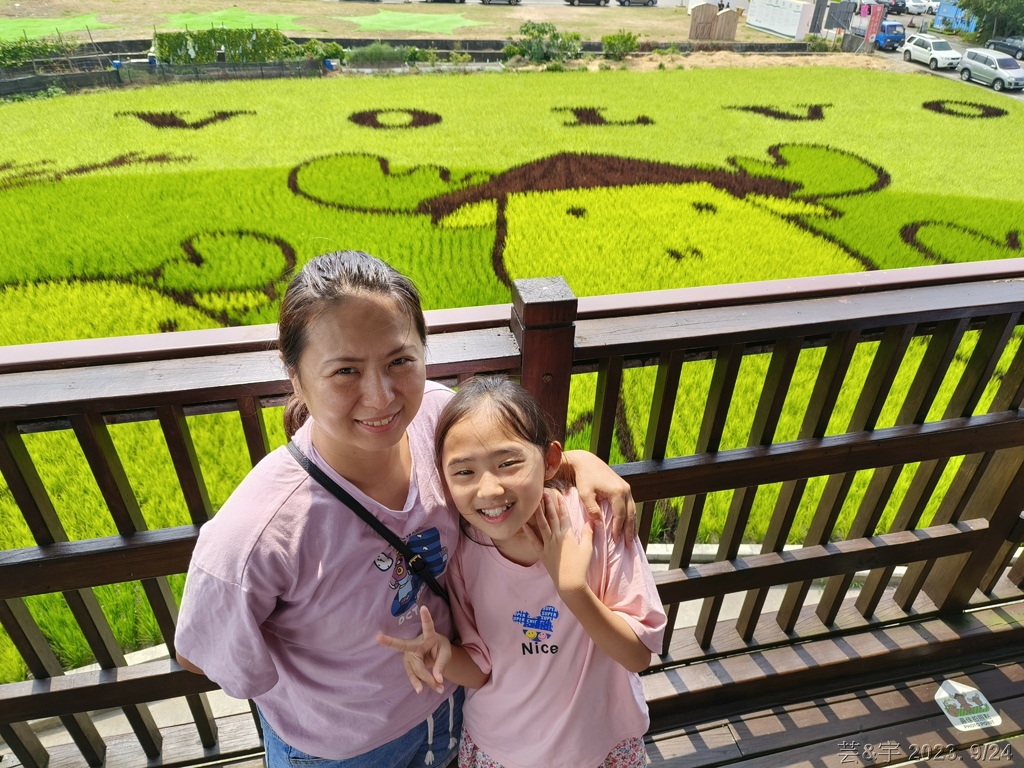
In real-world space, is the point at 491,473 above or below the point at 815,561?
above

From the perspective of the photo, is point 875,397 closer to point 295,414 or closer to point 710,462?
point 710,462

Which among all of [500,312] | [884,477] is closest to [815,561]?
[884,477]

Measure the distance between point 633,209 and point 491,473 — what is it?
311cm

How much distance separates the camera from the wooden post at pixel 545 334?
0.82 meters

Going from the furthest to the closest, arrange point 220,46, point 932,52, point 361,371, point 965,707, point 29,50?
point 932,52 < point 220,46 < point 29,50 < point 965,707 < point 361,371

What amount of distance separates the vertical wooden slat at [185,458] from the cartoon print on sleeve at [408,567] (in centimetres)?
30

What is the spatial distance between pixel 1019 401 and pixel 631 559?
964 millimetres

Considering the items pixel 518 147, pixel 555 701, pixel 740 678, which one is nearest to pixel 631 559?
pixel 555 701

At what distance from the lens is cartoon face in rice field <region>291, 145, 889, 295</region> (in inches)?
116

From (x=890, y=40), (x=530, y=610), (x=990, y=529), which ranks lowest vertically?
(x=990, y=529)

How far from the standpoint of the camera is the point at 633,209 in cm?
354

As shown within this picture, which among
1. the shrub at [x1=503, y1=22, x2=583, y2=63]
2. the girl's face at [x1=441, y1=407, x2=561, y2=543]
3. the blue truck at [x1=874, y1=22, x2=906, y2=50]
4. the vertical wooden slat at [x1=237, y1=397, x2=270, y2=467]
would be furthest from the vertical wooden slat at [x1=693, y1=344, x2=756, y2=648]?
the blue truck at [x1=874, y1=22, x2=906, y2=50]

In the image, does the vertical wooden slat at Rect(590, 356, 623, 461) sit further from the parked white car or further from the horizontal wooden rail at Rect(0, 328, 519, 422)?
the parked white car

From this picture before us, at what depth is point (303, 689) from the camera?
29.2 inches
